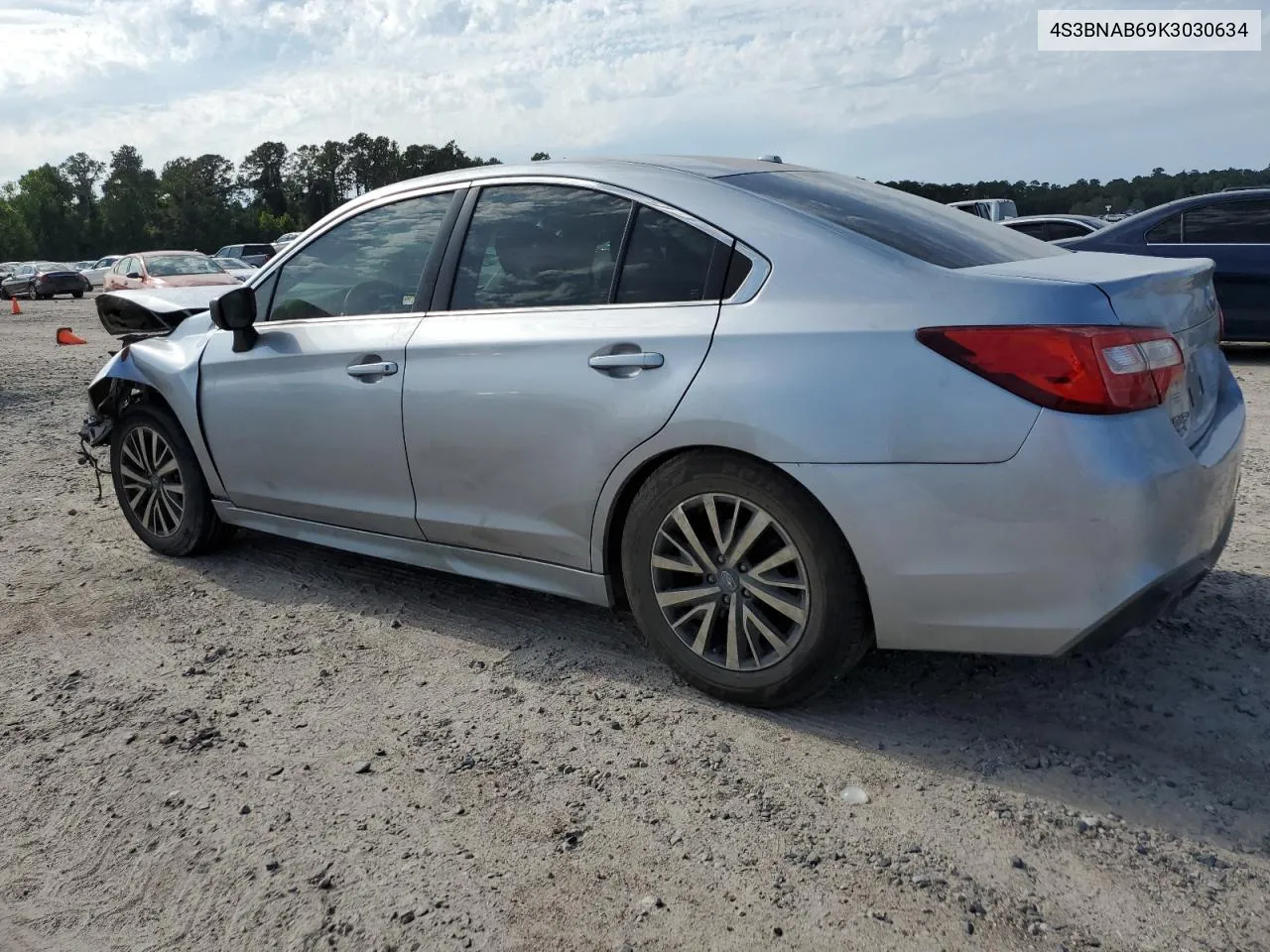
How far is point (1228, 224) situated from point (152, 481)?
939 centimetres

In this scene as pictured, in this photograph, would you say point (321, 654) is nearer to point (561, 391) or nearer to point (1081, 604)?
point (561, 391)

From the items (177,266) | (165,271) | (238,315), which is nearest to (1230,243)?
(238,315)

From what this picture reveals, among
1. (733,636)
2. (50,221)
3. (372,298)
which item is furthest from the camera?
(50,221)

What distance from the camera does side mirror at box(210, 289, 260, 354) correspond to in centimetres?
436

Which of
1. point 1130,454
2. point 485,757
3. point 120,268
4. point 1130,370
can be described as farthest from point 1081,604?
point 120,268

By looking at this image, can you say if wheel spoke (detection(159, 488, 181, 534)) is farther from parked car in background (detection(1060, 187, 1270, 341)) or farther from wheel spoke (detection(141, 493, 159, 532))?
parked car in background (detection(1060, 187, 1270, 341))

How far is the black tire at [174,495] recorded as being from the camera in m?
4.87

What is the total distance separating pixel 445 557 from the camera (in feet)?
13.1

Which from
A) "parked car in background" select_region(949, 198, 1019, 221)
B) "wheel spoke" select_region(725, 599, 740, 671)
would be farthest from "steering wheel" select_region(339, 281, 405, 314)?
"parked car in background" select_region(949, 198, 1019, 221)

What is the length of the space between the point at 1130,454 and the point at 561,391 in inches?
65.3

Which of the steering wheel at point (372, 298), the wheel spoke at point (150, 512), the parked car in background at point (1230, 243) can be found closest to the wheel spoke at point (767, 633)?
the steering wheel at point (372, 298)

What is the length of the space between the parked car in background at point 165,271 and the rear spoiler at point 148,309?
17.4m

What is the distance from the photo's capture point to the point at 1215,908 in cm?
230

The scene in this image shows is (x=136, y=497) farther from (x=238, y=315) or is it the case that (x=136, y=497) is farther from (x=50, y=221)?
(x=50, y=221)
